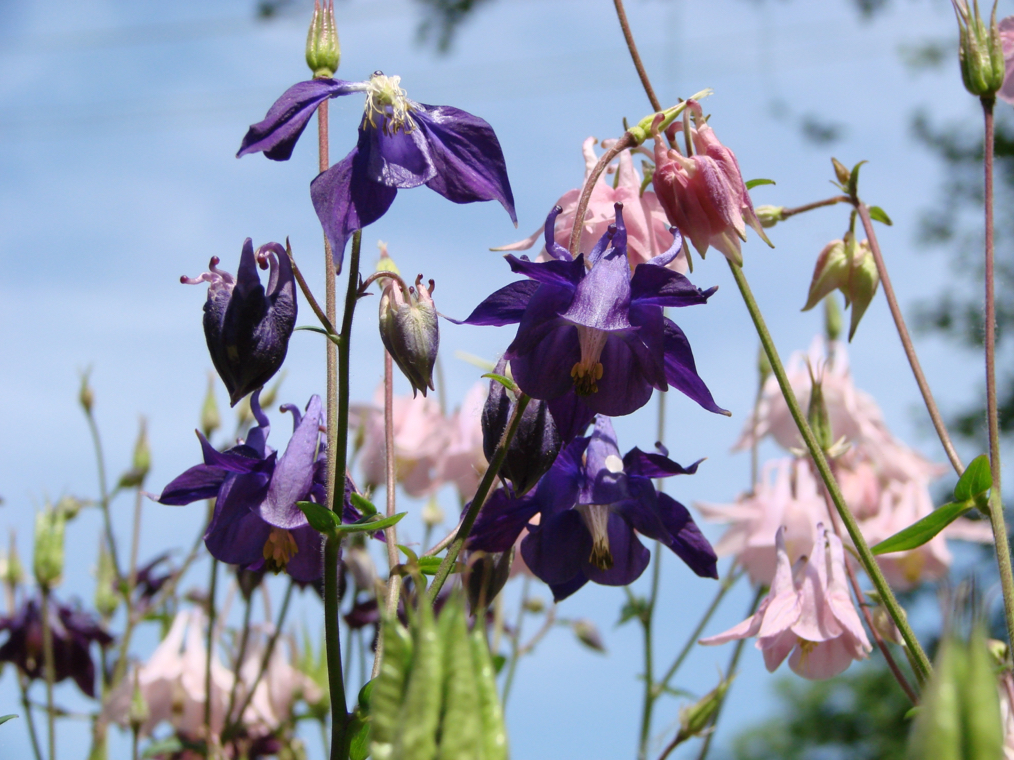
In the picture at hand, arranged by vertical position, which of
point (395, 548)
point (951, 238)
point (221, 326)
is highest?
point (951, 238)

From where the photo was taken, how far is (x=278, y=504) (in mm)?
992

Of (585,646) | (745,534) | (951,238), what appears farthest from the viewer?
(951,238)

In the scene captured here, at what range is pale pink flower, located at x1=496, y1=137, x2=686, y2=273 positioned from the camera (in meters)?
1.16

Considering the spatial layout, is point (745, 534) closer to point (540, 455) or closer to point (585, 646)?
point (585, 646)

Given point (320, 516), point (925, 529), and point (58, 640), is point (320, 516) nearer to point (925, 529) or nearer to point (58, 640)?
point (925, 529)

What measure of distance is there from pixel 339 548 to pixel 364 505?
5 cm

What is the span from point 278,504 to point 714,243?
1.60 feet

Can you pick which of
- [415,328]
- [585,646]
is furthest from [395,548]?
[585,646]

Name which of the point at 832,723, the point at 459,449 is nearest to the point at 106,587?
the point at 459,449

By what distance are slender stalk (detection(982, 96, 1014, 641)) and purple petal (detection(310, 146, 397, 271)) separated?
2.18ft

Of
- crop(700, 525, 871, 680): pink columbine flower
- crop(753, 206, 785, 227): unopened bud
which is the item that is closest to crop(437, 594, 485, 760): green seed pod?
crop(700, 525, 871, 680): pink columbine flower

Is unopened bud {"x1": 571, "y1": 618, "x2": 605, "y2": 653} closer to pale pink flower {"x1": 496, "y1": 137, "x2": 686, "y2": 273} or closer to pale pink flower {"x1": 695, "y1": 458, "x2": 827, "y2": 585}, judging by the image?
pale pink flower {"x1": 695, "y1": 458, "x2": 827, "y2": 585}

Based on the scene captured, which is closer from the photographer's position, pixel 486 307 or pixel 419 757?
pixel 419 757

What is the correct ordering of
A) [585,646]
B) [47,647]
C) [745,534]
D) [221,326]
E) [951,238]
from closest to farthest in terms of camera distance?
1. [221,326]
2. [47,647]
3. [745,534]
4. [585,646]
5. [951,238]
